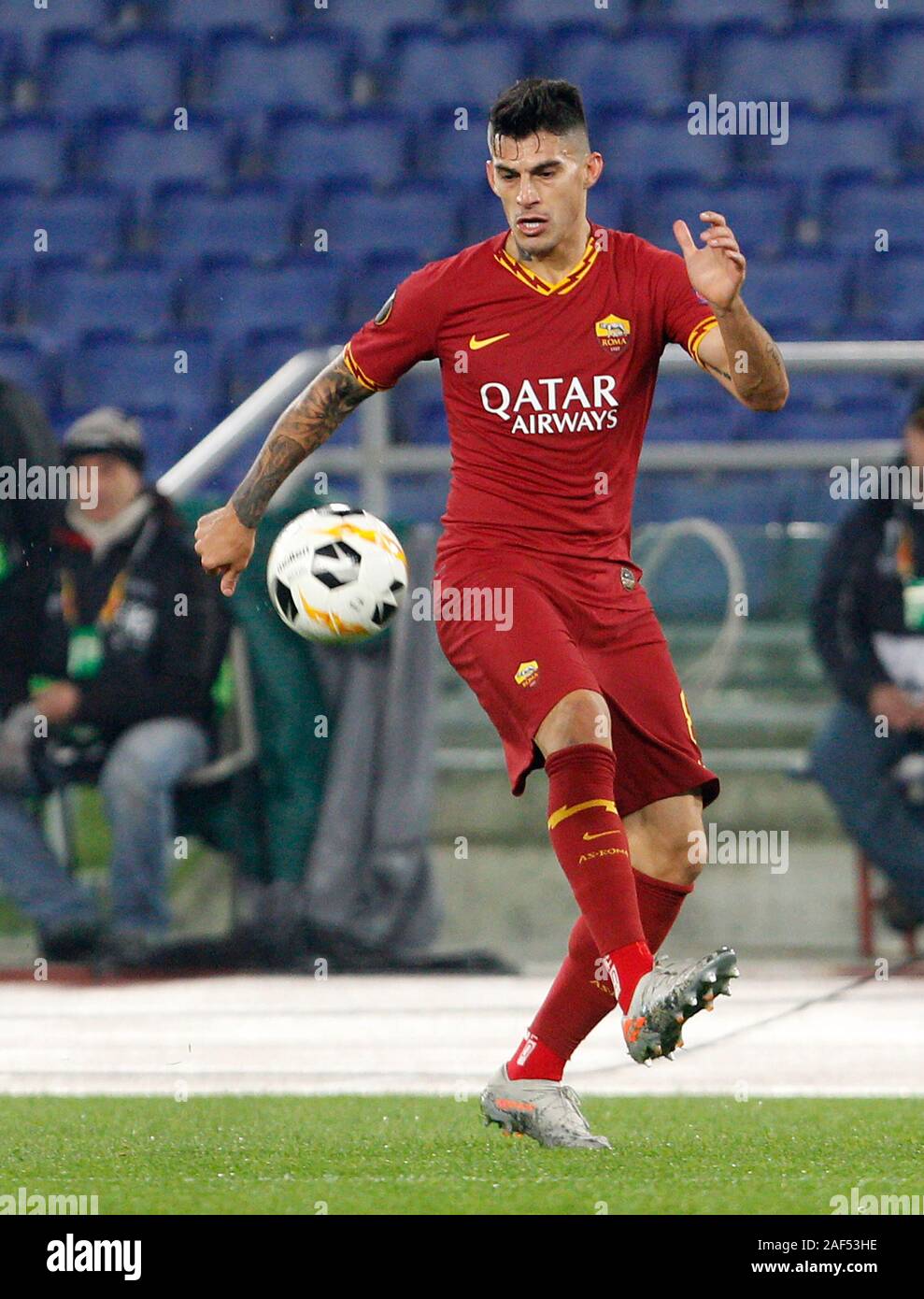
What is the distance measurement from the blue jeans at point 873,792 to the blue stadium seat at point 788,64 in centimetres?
503

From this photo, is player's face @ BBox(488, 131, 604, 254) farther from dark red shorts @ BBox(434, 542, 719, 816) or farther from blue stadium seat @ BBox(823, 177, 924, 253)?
blue stadium seat @ BBox(823, 177, 924, 253)

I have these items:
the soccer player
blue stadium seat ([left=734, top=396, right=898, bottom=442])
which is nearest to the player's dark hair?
the soccer player

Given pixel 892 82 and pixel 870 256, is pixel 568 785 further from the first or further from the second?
pixel 892 82

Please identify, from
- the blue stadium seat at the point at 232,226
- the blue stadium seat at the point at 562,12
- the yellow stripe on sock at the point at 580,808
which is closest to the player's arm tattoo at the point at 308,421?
the yellow stripe on sock at the point at 580,808

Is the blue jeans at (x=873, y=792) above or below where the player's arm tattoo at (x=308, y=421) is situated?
below

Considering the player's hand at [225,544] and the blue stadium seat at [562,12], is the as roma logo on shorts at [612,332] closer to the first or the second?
the player's hand at [225,544]

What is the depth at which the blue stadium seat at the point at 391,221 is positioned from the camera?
37.7ft

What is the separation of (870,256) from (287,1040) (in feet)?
20.8

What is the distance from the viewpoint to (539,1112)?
4.47 metres

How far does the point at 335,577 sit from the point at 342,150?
7510 mm

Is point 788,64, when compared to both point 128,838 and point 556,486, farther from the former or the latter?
point 556,486

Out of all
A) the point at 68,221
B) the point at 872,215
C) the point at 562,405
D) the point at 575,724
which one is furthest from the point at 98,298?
the point at 575,724

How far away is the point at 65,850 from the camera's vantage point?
7918 millimetres
